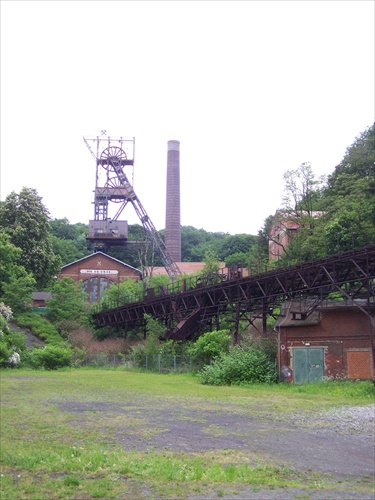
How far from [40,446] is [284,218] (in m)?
41.1

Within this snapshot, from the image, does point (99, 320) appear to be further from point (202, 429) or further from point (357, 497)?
point (357, 497)

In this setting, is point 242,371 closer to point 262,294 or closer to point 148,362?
point 262,294

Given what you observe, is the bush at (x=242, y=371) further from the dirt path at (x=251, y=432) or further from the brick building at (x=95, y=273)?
the brick building at (x=95, y=273)

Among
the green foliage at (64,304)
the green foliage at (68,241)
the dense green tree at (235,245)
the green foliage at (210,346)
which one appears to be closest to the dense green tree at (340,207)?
the green foliage at (210,346)

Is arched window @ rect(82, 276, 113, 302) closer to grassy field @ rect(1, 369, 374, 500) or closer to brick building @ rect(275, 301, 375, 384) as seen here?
brick building @ rect(275, 301, 375, 384)

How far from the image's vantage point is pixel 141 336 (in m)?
48.7

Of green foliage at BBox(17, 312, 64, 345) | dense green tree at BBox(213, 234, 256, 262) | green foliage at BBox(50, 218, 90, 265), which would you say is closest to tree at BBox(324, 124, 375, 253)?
green foliage at BBox(17, 312, 64, 345)

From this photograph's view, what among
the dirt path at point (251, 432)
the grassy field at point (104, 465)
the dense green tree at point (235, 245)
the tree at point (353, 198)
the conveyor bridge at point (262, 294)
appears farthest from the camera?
the dense green tree at point (235, 245)

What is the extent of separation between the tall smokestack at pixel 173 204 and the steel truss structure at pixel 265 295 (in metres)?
26.8

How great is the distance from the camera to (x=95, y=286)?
71.2 metres

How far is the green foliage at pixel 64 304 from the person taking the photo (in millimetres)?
50188

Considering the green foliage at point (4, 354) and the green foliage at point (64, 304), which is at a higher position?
the green foliage at point (64, 304)

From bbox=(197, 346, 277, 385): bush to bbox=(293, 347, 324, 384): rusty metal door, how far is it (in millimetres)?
1197

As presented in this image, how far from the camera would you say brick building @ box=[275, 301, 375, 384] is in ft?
82.6
